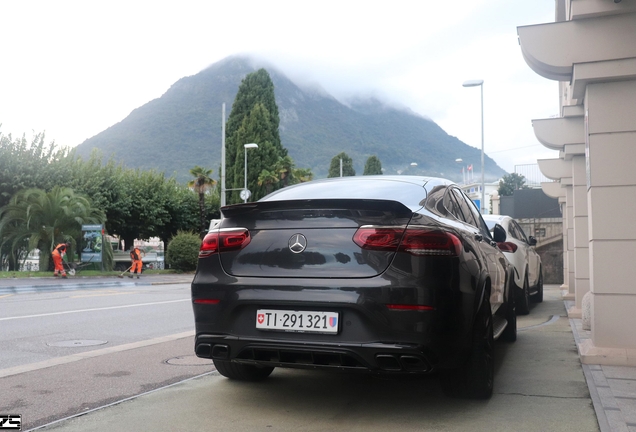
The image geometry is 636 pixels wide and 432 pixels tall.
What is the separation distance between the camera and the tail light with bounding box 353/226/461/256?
4105mm

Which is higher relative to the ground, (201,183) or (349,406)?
(201,183)

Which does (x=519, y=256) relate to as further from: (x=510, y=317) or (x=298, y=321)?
(x=298, y=321)

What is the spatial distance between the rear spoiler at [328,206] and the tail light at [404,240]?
126 mm

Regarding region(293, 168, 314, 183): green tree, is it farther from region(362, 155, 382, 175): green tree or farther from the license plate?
the license plate

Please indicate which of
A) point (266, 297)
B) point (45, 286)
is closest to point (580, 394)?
point (266, 297)

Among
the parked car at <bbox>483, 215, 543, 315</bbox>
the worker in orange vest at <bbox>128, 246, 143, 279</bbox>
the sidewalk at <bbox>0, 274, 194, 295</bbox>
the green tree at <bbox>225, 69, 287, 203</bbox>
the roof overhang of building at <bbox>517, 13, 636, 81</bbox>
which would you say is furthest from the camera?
the green tree at <bbox>225, 69, 287, 203</bbox>

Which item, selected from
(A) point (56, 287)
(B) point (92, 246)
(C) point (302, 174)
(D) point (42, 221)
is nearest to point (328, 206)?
(A) point (56, 287)

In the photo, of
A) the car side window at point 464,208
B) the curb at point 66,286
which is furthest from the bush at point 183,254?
the car side window at point 464,208

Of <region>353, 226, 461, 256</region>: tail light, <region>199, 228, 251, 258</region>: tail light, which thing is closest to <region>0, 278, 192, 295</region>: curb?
<region>199, 228, 251, 258</region>: tail light

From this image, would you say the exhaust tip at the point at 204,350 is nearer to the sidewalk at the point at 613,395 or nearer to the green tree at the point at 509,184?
the sidewalk at the point at 613,395

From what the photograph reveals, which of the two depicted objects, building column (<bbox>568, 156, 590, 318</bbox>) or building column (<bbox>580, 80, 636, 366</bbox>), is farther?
building column (<bbox>568, 156, 590, 318</bbox>)

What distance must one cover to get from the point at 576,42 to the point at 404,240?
343 cm

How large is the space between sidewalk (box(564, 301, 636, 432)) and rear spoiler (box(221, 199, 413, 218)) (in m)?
1.82

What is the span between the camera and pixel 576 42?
633 cm
